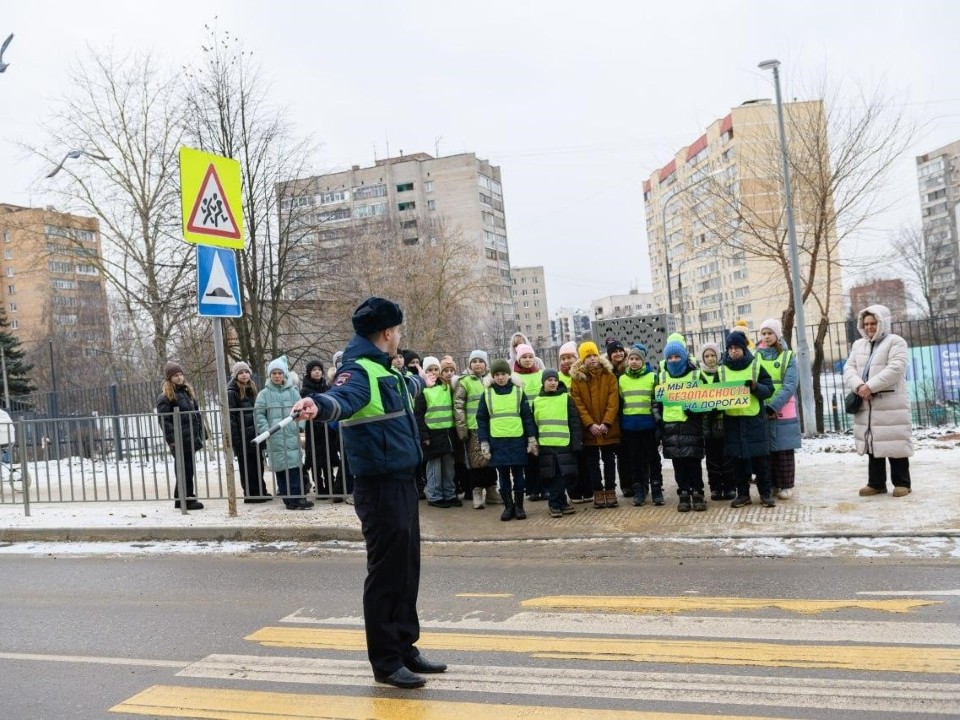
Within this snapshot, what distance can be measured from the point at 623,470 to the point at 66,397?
55.1ft

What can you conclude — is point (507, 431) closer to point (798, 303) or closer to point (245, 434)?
point (245, 434)

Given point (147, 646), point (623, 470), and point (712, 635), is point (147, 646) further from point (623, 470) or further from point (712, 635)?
point (623, 470)

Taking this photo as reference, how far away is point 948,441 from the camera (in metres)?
13.0

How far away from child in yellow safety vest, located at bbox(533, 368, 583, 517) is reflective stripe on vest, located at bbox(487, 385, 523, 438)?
0.70 ft

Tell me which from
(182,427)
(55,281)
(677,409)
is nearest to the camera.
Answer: (677,409)

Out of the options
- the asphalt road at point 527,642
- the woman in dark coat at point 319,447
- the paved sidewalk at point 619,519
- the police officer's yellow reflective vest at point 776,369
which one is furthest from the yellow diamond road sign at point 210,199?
the police officer's yellow reflective vest at point 776,369

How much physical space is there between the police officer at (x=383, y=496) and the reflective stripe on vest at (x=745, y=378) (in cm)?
533

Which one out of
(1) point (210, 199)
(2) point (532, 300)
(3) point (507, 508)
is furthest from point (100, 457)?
(2) point (532, 300)

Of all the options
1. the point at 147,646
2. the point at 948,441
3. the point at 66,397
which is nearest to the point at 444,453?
the point at 147,646

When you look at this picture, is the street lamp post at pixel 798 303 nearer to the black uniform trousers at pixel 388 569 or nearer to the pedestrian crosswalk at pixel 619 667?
the pedestrian crosswalk at pixel 619 667

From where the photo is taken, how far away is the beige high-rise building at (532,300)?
16950 centimetres

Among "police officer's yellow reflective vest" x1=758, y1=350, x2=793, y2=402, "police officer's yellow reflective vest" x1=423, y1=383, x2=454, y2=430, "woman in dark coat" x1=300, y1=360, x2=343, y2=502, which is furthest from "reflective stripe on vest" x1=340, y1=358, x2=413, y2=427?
"woman in dark coat" x1=300, y1=360, x2=343, y2=502

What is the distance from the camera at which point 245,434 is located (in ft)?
37.2

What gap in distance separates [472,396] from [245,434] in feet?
9.82
